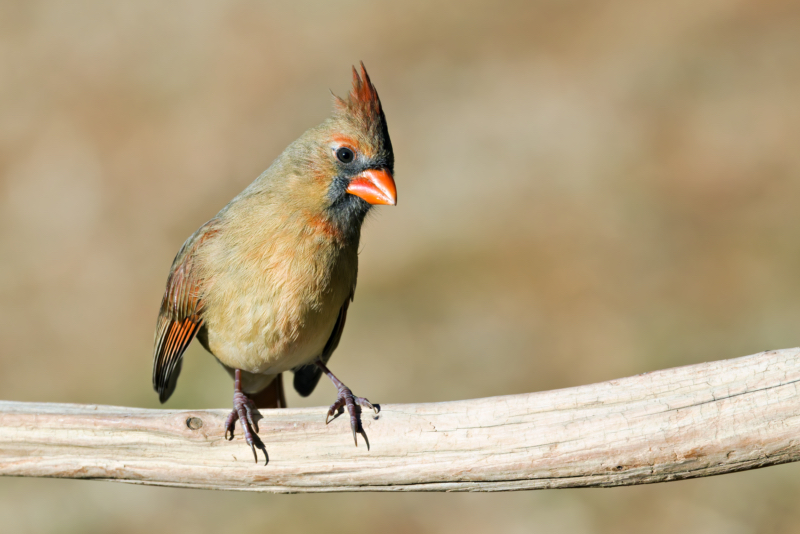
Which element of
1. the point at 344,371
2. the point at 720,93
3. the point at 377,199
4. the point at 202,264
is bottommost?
the point at 344,371

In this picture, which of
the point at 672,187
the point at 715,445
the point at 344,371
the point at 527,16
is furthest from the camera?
the point at 527,16

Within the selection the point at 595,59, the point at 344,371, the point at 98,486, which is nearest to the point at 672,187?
the point at 595,59

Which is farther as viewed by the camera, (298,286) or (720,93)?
(720,93)

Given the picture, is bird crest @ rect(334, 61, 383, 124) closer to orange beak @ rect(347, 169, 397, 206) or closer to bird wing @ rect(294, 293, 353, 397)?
orange beak @ rect(347, 169, 397, 206)

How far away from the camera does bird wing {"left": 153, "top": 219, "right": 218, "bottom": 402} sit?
129 inches

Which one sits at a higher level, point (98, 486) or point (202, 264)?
point (202, 264)

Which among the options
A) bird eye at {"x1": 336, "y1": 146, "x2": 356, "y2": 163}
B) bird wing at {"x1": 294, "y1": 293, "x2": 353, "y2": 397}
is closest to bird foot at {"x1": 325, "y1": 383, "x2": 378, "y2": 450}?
bird wing at {"x1": 294, "y1": 293, "x2": 353, "y2": 397}

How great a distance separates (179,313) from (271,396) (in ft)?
2.45

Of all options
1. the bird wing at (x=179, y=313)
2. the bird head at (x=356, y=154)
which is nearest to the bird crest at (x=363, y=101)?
the bird head at (x=356, y=154)

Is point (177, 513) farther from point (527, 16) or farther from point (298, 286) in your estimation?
point (527, 16)

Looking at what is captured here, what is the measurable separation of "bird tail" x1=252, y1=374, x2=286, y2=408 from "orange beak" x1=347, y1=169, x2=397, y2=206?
126 centimetres

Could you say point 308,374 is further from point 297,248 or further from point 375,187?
point 375,187

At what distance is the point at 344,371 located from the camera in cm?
651

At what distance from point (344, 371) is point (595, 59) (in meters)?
4.43
